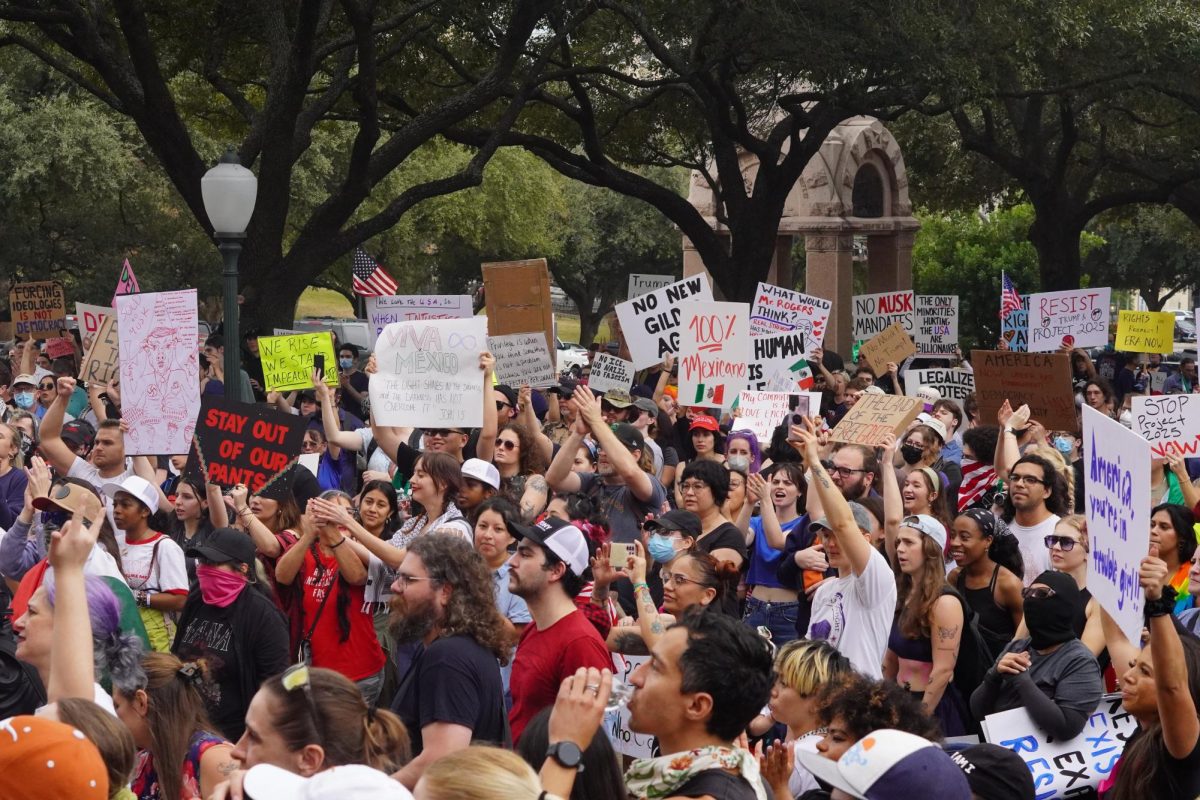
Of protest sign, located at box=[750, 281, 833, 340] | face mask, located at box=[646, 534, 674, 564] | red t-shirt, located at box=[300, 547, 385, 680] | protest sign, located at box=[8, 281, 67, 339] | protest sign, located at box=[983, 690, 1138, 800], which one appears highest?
protest sign, located at box=[8, 281, 67, 339]

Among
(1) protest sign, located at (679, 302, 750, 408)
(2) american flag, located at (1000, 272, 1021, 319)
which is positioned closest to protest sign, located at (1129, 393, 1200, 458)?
(1) protest sign, located at (679, 302, 750, 408)

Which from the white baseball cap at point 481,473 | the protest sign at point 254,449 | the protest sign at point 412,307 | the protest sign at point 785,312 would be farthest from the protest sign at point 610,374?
the white baseball cap at point 481,473

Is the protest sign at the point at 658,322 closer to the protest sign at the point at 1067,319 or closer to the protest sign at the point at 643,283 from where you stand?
the protest sign at the point at 1067,319

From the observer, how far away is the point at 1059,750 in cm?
560

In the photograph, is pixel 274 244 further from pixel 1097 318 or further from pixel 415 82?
pixel 1097 318

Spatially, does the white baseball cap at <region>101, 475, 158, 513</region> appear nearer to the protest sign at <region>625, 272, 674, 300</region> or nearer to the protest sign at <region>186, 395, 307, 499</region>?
the protest sign at <region>186, 395, 307, 499</region>

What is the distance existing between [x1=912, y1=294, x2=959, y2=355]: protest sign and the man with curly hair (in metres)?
14.4

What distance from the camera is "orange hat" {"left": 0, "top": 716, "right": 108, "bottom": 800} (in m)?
3.21

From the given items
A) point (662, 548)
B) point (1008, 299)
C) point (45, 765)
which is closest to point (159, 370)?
point (662, 548)

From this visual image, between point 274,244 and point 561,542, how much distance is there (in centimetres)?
1268

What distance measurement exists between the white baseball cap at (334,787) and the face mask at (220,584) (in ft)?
9.97

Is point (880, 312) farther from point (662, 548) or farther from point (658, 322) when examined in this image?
point (662, 548)

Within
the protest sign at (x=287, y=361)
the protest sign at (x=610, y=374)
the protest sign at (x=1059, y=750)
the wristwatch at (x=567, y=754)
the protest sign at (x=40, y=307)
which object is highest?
the protest sign at (x=40, y=307)

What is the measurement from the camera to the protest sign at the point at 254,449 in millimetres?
8016
